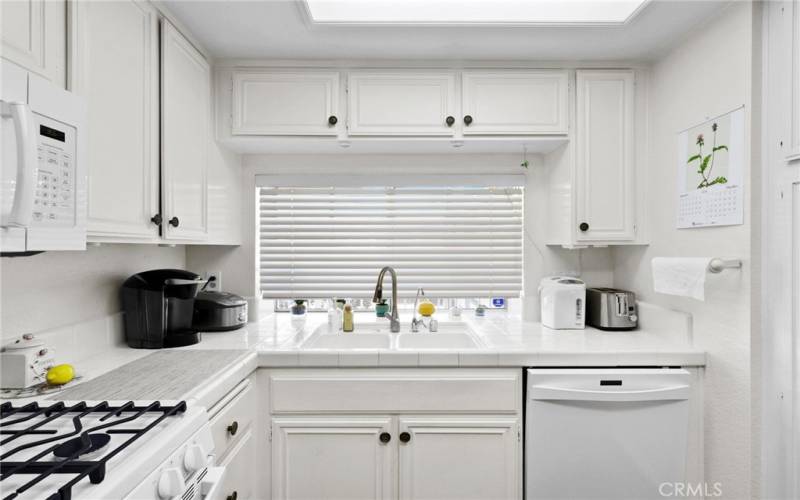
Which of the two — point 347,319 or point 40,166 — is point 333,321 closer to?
point 347,319

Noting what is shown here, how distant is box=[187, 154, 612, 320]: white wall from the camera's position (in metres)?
2.44

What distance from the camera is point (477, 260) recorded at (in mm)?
2494

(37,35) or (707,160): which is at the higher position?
(37,35)

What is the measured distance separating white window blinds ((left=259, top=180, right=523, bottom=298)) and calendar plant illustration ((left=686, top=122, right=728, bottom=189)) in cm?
92

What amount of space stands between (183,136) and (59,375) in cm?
102

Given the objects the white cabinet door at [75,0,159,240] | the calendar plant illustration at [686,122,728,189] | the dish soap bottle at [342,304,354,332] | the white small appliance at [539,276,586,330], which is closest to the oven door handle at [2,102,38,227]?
the white cabinet door at [75,0,159,240]

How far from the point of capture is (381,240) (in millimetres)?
2492

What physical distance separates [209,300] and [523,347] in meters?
1.50

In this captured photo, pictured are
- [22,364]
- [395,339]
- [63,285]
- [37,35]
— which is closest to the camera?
[37,35]

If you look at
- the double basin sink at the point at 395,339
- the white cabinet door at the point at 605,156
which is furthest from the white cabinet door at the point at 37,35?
the white cabinet door at the point at 605,156

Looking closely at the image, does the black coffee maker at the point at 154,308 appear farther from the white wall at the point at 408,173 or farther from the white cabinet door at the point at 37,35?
the white cabinet door at the point at 37,35

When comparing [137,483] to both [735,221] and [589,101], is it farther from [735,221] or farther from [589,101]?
[589,101]

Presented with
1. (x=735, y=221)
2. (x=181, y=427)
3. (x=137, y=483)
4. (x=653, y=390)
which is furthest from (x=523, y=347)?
(x=137, y=483)

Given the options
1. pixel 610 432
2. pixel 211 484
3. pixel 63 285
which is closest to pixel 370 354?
pixel 211 484
